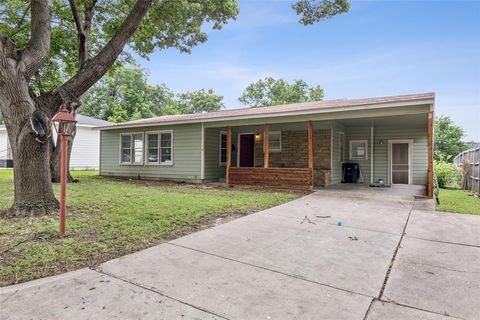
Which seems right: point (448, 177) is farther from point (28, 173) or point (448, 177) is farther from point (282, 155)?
point (28, 173)

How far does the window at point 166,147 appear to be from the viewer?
12.8m

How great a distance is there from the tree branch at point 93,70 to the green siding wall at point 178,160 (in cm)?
626

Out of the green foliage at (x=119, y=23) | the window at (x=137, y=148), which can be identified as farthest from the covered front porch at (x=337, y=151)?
the green foliage at (x=119, y=23)

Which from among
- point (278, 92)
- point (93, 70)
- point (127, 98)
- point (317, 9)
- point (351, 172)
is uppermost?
point (278, 92)

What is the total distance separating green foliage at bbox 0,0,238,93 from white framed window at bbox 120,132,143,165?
372 cm

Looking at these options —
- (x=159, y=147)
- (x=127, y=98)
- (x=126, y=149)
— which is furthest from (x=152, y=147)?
(x=127, y=98)

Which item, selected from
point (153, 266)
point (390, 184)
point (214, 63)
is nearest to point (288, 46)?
point (214, 63)

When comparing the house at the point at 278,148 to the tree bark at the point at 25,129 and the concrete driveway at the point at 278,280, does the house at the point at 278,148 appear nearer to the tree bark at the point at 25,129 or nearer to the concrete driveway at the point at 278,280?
the concrete driveway at the point at 278,280

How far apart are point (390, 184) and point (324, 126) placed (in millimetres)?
3710

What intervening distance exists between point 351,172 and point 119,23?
36.6 feet

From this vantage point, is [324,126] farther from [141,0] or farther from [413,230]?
[141,0]

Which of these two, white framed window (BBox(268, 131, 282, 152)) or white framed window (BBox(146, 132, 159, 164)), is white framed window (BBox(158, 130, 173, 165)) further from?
white framed window (BBox(268, 131, 282, 152))

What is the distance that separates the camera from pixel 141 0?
5.87 metres

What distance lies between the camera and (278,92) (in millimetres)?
36656
